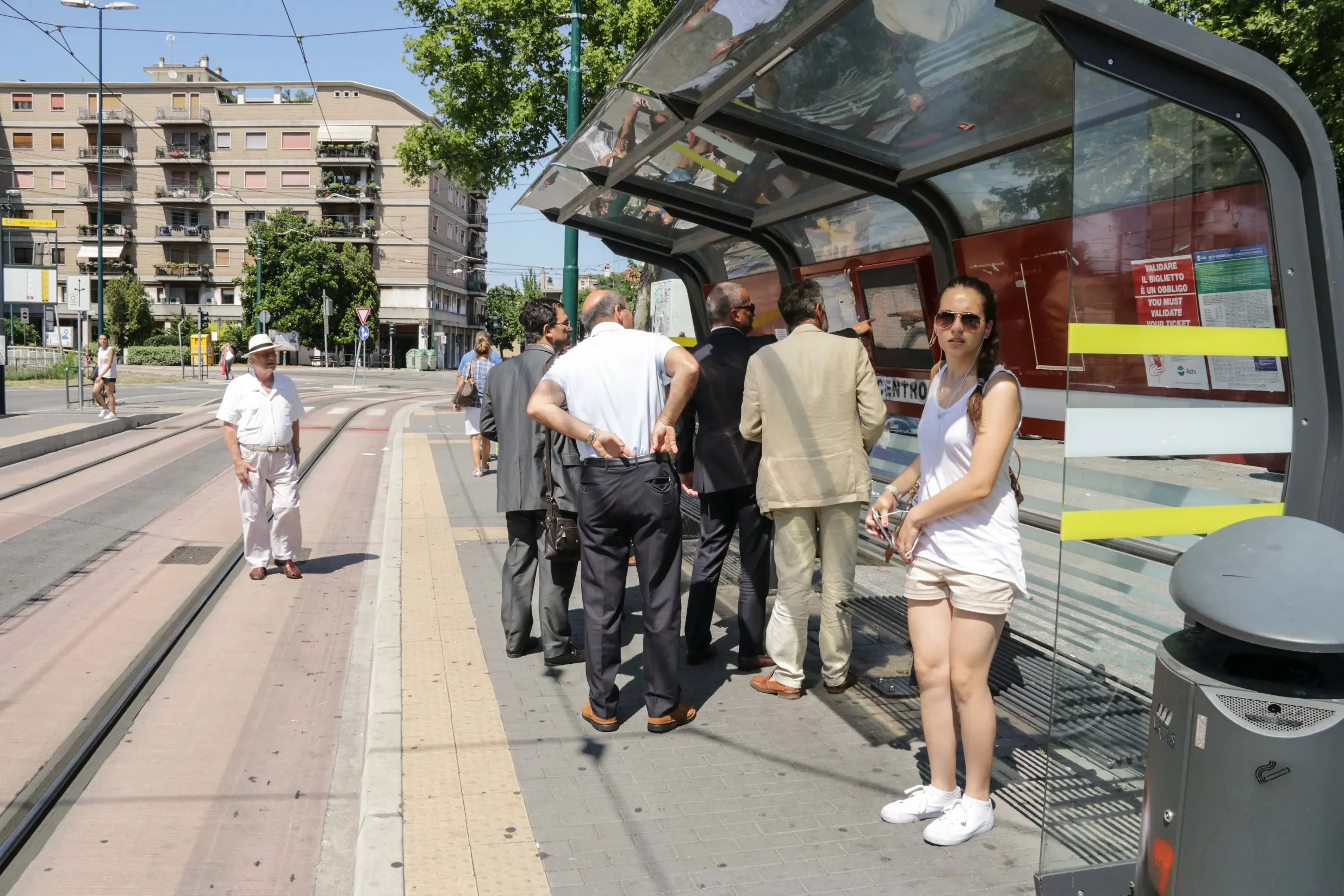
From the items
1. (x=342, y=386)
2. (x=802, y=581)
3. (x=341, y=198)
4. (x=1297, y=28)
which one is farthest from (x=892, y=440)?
(x=341, y=198)

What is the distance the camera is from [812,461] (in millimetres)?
4664

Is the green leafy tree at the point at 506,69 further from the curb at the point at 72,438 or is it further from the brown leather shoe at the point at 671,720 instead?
the brown leather shoe at the point at 671,720

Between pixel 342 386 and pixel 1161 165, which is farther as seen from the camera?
pixel 342 386

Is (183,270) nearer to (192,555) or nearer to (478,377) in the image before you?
(478,377)

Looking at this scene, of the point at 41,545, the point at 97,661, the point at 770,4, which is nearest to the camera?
the point at 770,4

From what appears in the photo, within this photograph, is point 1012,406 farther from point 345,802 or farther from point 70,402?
point 70,402

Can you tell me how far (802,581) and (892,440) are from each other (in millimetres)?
2203

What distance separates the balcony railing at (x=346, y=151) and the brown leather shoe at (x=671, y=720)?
72.5 m

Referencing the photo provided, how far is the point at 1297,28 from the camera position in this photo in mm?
13930

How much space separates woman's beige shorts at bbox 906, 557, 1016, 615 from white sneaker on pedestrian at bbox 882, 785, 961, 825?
694 mm

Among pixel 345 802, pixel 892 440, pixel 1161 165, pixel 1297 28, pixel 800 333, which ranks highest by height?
pixel 1297 28

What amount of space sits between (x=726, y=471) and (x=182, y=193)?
A: 75422mm

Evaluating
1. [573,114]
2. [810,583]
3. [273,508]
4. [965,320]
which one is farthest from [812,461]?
[573,114]

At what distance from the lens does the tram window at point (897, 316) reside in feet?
20.9
